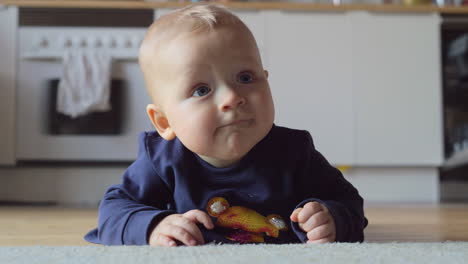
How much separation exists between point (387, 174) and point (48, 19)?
Result: 1622 millimetres

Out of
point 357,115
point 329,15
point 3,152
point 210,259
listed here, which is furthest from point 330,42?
point 210,259

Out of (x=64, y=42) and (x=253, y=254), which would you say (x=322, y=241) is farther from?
(x=64, y=42)

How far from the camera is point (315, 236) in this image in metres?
0.78

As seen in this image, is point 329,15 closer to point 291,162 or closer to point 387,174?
point 387,174

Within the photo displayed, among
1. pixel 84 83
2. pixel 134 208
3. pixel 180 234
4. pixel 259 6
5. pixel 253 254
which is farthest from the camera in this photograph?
pixel 259 6

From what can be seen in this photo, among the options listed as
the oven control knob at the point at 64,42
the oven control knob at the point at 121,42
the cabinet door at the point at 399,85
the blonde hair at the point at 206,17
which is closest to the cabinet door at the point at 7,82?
the oven control knob at the point at 64,42

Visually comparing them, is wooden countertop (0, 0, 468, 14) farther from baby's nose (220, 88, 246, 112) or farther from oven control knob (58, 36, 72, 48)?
baby's nose (220, 88, 246, 112)

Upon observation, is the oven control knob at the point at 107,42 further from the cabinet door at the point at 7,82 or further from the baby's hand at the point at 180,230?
the baby's hand at the point at 180,230

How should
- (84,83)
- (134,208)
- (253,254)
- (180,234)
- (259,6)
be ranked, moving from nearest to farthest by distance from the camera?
(253,254)
(180,234)
(134,208)
(84,83)
(259,6)

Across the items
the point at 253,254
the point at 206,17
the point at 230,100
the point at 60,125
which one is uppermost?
the point at 206,17

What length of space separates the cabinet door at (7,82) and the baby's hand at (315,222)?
1874 mm

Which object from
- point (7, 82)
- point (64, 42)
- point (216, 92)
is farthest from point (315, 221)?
point (7, 82)

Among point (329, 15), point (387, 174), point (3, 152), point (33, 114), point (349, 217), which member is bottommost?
point (387, 174)

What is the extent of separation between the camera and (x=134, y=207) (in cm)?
Answer: 86
